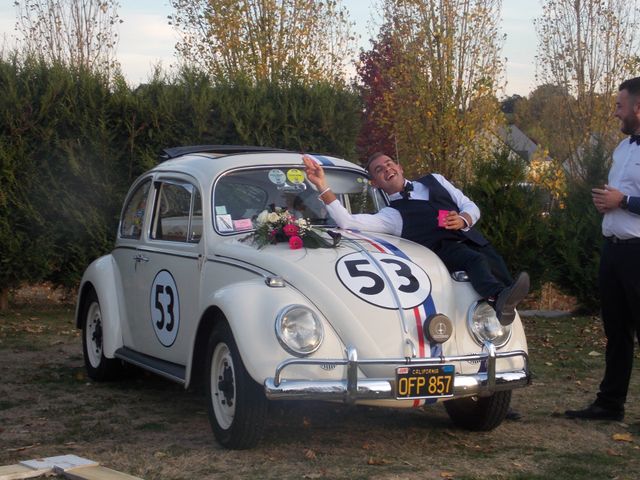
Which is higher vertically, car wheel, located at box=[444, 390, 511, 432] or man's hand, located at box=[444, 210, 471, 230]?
man's hand, located at box=[444, 210, 471, 230]

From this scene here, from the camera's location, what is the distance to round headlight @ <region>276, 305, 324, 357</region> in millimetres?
5090

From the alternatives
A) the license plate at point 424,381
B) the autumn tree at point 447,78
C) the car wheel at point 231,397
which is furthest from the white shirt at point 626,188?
the autumn tree at point 447,78

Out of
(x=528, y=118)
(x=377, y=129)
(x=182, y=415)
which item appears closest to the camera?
(x=182, y=415)

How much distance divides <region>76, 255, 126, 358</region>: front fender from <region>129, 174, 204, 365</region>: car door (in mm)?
188

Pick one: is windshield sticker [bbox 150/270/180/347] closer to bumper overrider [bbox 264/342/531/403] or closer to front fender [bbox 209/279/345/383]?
front fender [bbox 209/279/345/383]

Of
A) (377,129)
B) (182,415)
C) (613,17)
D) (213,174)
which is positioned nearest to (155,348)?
(182,415)

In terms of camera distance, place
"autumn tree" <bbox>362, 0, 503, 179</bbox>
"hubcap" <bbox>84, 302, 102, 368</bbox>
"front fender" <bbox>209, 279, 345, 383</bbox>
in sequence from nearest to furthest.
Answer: "front fender" <bbox>209, 279, 345, 383</bbox>, "hubcap" <bbox>84, 302, 102, 368</bbox>, "autumn tree" <bbox>362, 0, 503, 179</bbox>

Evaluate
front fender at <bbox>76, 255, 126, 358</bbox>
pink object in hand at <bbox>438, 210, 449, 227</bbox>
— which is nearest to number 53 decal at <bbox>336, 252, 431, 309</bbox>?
pink object in hand at <bbox>438, 210, 449, 227</bbox>

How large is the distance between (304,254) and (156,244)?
1782mm

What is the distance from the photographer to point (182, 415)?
6.54m

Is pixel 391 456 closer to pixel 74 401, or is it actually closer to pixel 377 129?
pixel 74 401

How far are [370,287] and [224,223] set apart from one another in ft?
4.56

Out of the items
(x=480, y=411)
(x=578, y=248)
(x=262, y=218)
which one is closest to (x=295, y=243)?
(x=262, y=218)

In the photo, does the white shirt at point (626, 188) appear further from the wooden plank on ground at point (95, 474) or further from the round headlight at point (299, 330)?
the wooden plank on ground at point (95, 474)
